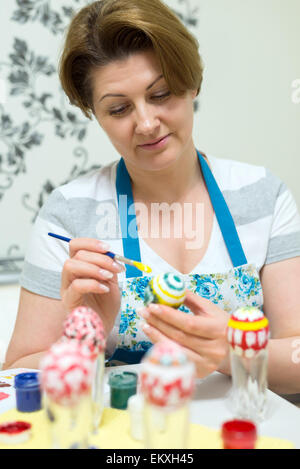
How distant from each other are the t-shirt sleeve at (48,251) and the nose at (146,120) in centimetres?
31

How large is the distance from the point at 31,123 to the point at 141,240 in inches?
28.2

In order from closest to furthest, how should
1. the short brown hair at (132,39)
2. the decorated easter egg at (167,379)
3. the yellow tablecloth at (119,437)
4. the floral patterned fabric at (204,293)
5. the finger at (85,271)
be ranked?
the decorated easter egg at (167,379), the yellow tablecloth at (119,437), the finger at (85,271), the short brown hair at (132,39), the floral patterned fabric at (204,293)

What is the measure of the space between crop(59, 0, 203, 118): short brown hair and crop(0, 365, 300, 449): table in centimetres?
59

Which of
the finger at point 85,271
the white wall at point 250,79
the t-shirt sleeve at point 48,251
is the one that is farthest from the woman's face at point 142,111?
the white wall at point 250,79

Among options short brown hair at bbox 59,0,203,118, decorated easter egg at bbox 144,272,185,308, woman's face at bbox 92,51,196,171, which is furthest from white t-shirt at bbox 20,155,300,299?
decorated easter egg at bbox 144,272,185,308

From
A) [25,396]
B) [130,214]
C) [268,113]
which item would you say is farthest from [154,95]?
[268,113]

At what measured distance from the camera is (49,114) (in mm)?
1762

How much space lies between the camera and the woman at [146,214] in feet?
3.52

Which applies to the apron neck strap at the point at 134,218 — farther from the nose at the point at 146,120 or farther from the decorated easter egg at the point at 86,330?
the decorated easter egg at the point at 86,330

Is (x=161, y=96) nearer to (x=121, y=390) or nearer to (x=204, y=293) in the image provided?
(x=204, y=293)

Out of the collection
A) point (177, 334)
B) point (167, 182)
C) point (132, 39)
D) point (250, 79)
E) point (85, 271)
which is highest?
point (250, 79)

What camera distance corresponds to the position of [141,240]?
1260 mm

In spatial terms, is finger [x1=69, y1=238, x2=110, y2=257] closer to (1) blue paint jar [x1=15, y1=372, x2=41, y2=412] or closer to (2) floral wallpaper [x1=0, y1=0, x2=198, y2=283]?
(1) blue paint jar [x1=15, y1=372, x2=41, y2=412]

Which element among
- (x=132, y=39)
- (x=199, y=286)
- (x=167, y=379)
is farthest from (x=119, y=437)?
(x=132, y=39)
